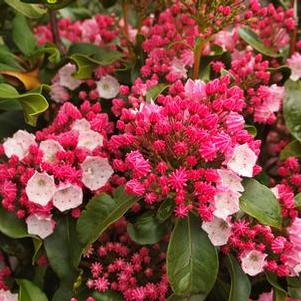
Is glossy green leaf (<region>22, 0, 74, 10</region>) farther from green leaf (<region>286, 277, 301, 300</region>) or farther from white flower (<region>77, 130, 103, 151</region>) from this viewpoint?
green leaf (<region>286, 277, 301, 300</region>)

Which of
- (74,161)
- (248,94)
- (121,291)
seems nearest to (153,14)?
(248,94)

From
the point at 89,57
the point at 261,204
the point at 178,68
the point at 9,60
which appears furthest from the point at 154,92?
the point at 9,60

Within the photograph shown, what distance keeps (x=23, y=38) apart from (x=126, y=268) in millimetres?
737

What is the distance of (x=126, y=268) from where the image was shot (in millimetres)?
1223

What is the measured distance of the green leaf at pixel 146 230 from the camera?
118 centimetres

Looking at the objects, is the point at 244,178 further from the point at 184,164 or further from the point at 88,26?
the point at 88,26

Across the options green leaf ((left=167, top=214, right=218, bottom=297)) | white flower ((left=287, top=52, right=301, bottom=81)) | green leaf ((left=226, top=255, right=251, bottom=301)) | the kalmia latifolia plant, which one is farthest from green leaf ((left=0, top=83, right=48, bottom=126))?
white flower ((left=287, top=52, right=301, bottom=81))

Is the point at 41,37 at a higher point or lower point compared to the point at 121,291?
higher

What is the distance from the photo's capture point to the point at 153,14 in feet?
Answer: 5.58

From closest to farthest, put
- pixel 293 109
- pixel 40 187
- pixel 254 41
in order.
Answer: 1. pixel 40 187
2. pixel 293 109
3. pixel 254 41

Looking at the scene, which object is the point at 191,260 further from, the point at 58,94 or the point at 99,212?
the point at 58,94

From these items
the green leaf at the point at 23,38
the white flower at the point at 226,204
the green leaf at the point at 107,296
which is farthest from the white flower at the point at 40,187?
the green leaf at the point at 23,38

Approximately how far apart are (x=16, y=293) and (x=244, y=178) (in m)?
0.56

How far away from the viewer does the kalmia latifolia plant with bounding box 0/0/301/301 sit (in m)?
1.12
